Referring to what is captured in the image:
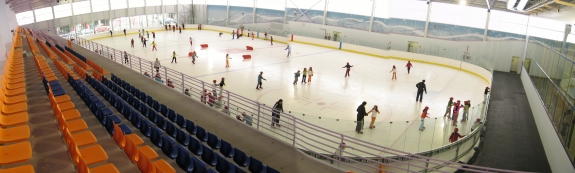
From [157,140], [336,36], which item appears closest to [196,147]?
[157,140]

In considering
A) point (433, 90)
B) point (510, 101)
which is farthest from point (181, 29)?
point (510, 101)

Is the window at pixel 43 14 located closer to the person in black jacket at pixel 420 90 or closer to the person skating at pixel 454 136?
the person in black jacket at pixel 420 90

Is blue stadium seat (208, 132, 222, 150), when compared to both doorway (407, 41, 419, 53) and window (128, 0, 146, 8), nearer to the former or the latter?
doorway (407, 41, 419, 53)

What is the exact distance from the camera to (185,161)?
22.9 feet

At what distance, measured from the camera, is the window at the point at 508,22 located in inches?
1179

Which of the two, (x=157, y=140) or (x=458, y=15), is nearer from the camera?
(x=157, y=140)

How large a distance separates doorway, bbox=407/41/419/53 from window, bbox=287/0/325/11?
11.0m

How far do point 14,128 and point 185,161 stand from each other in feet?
12.0

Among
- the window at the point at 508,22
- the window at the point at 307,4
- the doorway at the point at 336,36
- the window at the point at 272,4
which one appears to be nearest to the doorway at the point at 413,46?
the window at the point at 508,22

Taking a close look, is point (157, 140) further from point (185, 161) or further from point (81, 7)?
point (81, 7)

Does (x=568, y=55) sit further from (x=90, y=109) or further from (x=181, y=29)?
(x=181, y=29)

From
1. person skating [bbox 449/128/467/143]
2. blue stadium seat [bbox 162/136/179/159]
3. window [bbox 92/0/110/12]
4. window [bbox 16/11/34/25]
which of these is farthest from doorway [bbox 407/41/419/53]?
window [bbox 16/11/34/25]

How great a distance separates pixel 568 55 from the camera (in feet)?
46.3

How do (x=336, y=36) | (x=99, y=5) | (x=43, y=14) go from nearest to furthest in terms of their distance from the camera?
(x=43, y=14) → (x=336, y=36) → (x=99, y=5)
